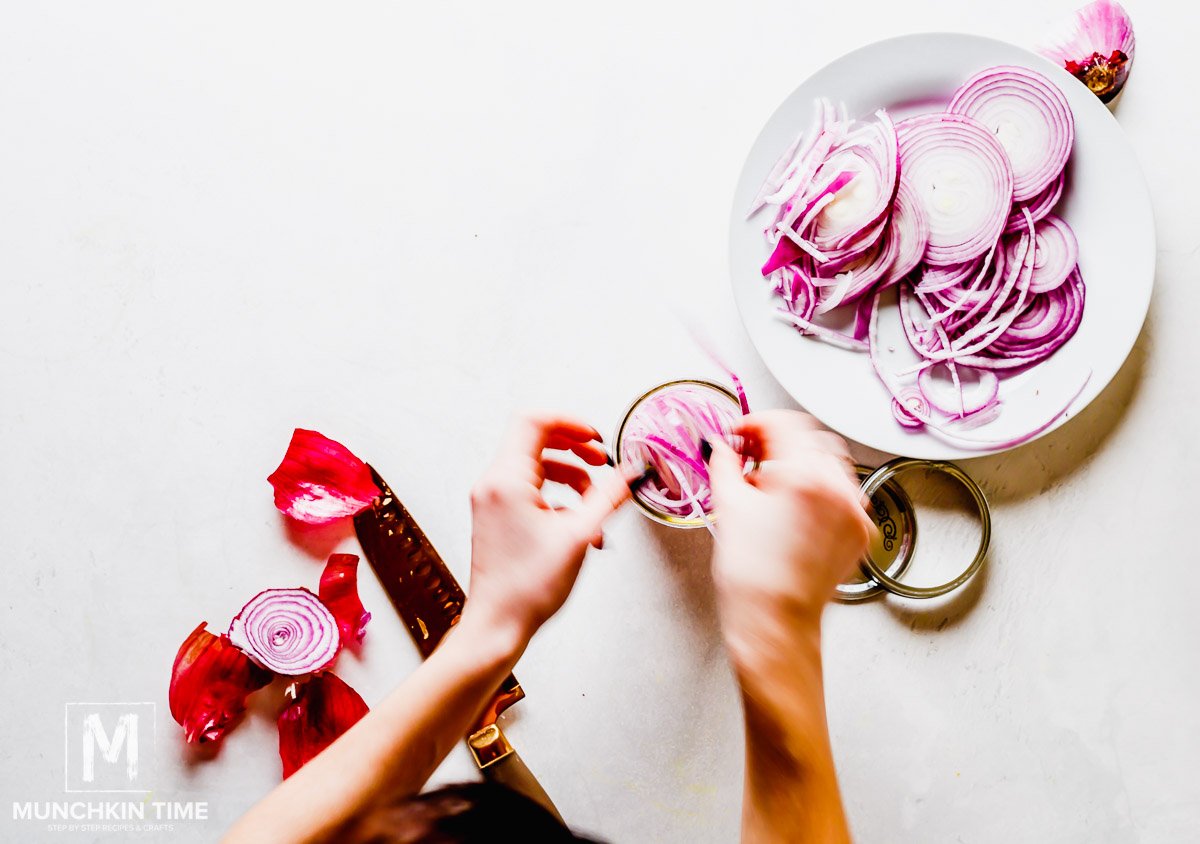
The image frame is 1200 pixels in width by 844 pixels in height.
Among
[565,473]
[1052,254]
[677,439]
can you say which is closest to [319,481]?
[565,473]

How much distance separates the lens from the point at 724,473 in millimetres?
914

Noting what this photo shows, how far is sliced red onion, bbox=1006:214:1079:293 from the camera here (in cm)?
116

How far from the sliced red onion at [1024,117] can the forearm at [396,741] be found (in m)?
0.85

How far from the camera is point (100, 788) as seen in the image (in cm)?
130

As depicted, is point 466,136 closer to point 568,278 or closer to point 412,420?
point 568,278

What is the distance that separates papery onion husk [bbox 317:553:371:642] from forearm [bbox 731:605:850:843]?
0.59 metres

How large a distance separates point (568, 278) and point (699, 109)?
0.29 meters

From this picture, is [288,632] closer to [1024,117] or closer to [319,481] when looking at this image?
[319,481]

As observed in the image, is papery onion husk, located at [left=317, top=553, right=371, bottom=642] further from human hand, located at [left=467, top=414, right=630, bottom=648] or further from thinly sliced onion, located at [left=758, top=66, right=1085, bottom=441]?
thinly sliced onion, located at [left=758, top=66, right=1085, bottom=441]

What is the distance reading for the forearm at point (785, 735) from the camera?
836 millimetres

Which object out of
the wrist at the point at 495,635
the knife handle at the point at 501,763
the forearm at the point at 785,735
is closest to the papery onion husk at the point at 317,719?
the knife handle at the point at 501,763

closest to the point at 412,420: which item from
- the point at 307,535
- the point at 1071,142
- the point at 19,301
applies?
the point at 307,535

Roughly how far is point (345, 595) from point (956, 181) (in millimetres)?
964

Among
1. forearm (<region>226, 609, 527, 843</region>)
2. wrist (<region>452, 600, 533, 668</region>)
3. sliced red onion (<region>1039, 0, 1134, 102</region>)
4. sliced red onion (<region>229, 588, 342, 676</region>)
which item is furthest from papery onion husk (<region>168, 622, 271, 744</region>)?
sliced red onion (<region>1039, 0, 1134, 102</region>)
